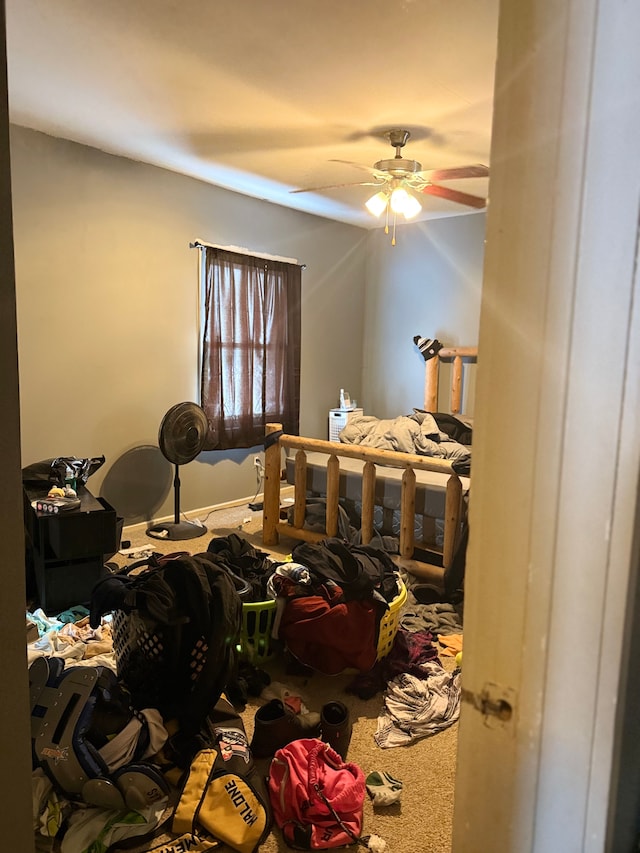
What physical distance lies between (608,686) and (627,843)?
0.69ft

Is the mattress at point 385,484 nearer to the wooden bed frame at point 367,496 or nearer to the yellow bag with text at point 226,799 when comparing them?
the wooden bed frame at point 367,496

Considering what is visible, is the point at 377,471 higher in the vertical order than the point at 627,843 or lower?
lower

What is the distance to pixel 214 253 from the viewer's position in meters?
4.33

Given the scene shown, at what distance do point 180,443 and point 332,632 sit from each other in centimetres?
204

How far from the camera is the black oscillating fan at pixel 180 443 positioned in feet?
12.5

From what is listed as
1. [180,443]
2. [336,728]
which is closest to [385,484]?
[180,443]

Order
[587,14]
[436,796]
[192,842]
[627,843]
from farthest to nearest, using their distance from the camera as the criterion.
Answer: [436,796] < [192,842] < [627,843] < [587,14]

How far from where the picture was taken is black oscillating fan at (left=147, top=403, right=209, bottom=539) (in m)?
3.80

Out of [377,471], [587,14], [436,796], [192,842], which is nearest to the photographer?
[587,14]

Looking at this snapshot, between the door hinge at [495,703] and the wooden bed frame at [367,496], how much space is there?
251 centimetres

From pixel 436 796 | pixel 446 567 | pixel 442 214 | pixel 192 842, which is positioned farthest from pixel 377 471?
pixel 442 214

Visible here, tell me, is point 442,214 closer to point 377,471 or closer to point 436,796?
point 377,471

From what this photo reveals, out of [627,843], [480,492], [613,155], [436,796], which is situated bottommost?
[436,796]

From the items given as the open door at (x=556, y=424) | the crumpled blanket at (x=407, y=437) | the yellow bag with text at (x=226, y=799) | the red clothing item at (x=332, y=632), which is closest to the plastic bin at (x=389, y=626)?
the red clothing item at (x=332, y=632)
